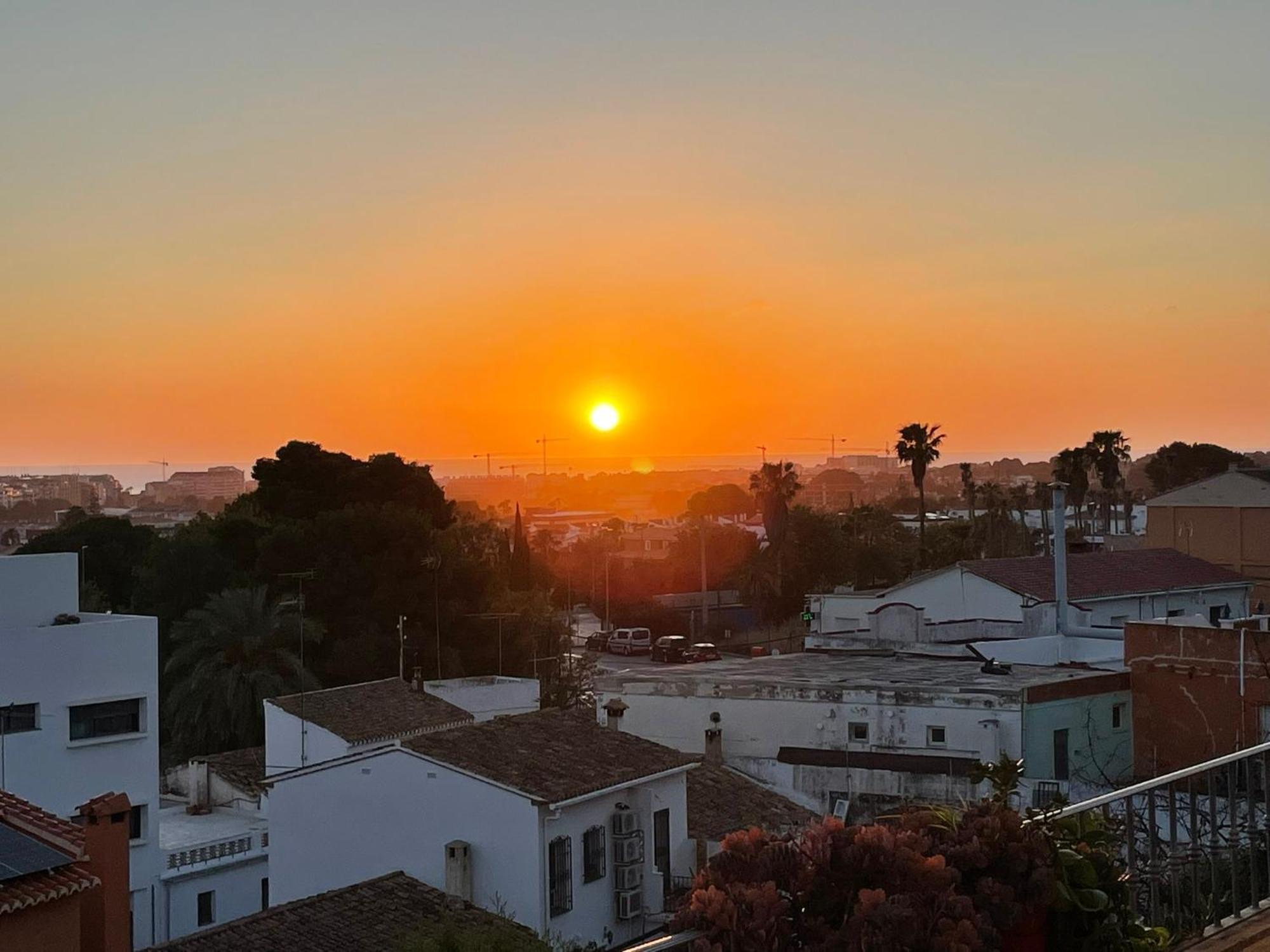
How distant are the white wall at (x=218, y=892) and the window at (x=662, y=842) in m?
7.45

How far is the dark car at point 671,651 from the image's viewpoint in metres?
53.2

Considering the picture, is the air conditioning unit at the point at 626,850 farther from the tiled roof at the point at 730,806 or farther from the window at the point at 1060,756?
the window at the point at 1060,756

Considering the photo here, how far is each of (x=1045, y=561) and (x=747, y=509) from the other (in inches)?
3712

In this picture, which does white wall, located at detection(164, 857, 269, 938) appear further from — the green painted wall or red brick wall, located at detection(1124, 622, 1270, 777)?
red brick wall, located at detection(1124, 622, 1270, 777)

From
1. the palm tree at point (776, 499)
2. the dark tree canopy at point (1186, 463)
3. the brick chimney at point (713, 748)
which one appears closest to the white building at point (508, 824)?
the brick chimney at point (713, 748)

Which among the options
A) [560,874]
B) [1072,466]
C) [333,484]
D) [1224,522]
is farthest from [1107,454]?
[560,874]

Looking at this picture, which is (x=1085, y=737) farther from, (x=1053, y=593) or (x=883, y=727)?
(x=1053, y=593)

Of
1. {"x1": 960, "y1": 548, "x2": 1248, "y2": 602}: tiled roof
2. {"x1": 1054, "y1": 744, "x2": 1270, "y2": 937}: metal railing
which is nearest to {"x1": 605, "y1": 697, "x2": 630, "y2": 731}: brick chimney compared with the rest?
{"x1": 960, "y1": 548, "x2": 1248, "y2": 602}: tiled roof

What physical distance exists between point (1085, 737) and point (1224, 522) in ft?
95.5

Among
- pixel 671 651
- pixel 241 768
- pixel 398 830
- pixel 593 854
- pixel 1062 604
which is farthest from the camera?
pixel 671 651

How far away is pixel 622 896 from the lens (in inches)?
738

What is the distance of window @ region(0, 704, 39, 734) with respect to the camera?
21.8 m

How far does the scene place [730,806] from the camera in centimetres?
2262

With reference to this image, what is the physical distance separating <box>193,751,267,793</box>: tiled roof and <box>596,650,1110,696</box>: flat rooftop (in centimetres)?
688
